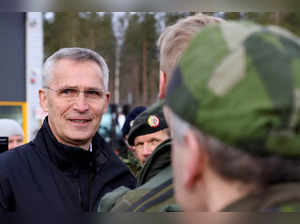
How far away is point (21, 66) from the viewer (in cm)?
848

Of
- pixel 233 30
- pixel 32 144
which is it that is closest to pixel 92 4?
pixel 32 144

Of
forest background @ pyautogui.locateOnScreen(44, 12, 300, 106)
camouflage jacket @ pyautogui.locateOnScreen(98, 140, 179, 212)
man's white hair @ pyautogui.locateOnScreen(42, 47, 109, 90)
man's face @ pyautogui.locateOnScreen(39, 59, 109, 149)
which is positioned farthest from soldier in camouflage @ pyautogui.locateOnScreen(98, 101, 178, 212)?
forest background @ pyautogui.locateOnScreen(44, 12, 300, 106)

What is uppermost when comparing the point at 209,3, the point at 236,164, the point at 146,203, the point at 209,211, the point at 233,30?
the point at 209,3

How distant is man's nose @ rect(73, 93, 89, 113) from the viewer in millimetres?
2168

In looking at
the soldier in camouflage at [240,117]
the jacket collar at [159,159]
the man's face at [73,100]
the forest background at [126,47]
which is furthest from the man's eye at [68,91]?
the forest background at [126,47]

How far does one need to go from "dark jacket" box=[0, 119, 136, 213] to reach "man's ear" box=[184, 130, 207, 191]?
1133mm

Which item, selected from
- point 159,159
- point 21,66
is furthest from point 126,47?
point 159,159

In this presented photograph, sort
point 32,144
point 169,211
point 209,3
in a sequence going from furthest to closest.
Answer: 1. point 32,144
2. point 209,3
3. point 169,211

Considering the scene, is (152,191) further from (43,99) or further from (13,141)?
(13,141)

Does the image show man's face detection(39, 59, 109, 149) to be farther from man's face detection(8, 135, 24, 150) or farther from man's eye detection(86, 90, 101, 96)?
man's face detection(8, 135, 24, 150)

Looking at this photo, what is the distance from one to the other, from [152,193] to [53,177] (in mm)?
893

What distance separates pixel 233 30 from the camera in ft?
2.49

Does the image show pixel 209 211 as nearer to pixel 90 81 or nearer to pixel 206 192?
pixel 206 192

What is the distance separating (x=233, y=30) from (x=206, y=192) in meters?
0.34
